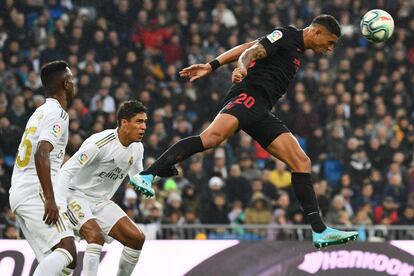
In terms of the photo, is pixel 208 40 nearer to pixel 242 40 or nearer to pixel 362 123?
pixel 242 40

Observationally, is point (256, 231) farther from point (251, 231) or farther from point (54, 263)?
point (54, 263)

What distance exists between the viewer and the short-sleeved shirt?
9.88 metres

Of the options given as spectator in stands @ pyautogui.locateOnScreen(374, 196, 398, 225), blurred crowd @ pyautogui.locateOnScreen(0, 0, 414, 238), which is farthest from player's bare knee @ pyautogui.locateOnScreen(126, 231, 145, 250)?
spectator in stands @ pyautogui.locateOnScreen(374, 196, 398, 225)

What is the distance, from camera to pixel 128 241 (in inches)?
416

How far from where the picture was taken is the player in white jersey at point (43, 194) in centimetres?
885

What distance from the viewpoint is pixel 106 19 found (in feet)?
66.1

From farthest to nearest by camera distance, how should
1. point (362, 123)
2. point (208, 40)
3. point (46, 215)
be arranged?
1. point (208, 40)
2. point (362, 123)
3. point (46, 215)

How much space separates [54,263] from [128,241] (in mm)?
1777

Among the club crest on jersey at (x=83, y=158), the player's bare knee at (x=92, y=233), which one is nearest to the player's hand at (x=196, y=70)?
the club crest on jersey at (x=83, y=158)

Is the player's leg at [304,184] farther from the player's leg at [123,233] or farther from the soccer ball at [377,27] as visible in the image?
the player's leg at [123,233]

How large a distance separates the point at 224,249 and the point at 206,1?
10.3 metres

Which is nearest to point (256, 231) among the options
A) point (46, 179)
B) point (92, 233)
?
point (92, 233)

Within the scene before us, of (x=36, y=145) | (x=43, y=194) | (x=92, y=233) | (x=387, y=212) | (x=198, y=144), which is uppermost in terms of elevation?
(x=36, y=145)

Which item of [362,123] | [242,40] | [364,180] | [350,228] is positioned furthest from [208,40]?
[350,228]
